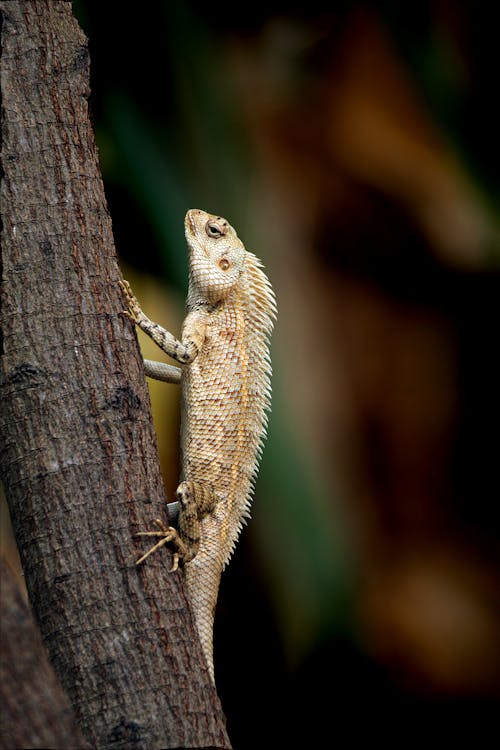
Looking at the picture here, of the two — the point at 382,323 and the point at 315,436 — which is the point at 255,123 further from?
the point at 315,436

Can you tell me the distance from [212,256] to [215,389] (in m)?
0.69

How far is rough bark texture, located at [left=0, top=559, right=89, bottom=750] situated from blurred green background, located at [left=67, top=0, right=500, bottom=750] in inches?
113

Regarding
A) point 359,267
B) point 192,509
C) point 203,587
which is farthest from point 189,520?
point 359,267

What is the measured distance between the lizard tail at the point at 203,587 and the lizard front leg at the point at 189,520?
13cm

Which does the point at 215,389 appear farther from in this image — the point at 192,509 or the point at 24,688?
the point at 24,688

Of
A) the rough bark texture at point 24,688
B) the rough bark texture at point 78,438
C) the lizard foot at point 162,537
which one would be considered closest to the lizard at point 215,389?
the lizard foot at point 162,537

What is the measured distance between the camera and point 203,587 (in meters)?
3.27

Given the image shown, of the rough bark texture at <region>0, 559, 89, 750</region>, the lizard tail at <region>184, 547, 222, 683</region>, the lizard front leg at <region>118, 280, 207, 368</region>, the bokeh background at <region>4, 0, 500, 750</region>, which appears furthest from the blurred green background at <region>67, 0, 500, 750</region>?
the rough bark texture at <region>0, 559, 89, 750</region>

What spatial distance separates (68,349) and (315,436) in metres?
2.34

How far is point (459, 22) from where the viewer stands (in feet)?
17.0

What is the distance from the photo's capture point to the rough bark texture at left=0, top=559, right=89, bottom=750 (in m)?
1.82

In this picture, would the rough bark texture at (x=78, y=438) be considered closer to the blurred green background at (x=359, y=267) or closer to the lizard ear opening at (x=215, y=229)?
the lizard ear opening at (x=215, y=229)

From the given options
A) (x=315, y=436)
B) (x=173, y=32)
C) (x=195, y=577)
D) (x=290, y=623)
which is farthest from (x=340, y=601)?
(x=173, y=32)

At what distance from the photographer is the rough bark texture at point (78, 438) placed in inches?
91.0
